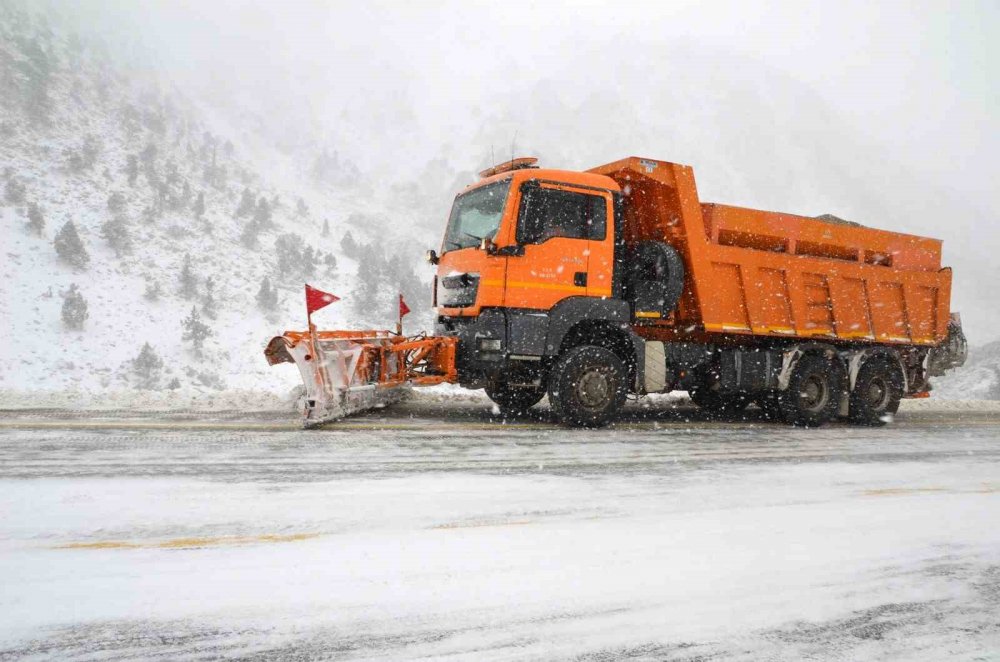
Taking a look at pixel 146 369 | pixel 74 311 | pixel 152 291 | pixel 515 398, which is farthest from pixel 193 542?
pixel 152 291

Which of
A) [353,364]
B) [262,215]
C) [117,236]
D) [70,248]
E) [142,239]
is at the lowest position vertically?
[353,364]

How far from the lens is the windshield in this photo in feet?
23.5

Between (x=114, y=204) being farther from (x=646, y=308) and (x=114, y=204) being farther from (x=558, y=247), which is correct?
(x=646, y=308)

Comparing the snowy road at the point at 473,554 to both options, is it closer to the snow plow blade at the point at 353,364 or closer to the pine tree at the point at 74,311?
the snow plow blade at the point at 353,364

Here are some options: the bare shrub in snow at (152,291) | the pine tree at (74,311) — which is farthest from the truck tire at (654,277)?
the bare shrub in snow at (152,291)

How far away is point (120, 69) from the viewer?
60281mm

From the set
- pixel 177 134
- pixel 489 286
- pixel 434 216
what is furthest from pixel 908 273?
pixel 434 216

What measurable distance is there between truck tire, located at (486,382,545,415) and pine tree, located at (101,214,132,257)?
3808 centimetres

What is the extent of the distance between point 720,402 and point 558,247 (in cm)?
489

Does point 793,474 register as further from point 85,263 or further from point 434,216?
point 434,216

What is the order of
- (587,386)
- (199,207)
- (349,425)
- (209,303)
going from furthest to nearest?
(199,207)
(209,303)
(587,386)
(349,425)

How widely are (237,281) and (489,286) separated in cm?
3913

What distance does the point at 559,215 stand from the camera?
722 cm

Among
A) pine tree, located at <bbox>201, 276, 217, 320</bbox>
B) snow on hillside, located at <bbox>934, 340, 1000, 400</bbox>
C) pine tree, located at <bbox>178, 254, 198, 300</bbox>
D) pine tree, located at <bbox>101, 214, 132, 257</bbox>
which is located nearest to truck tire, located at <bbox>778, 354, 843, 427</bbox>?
snow on hillside, located at <bbox>934, 340, 1000, 400</bbox>
